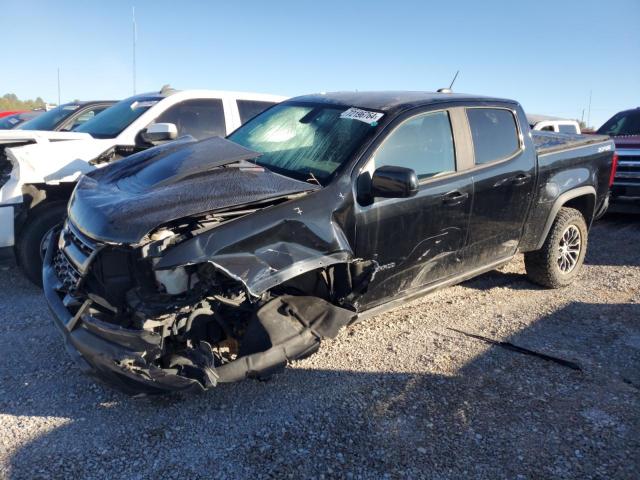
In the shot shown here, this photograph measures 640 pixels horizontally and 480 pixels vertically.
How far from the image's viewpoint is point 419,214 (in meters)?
3.74

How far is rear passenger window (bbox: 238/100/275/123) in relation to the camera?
262 inches

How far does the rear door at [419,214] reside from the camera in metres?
3.54

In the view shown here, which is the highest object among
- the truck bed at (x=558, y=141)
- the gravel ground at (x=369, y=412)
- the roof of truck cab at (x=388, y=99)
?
the roof of truck cab at (x=388, y=99)

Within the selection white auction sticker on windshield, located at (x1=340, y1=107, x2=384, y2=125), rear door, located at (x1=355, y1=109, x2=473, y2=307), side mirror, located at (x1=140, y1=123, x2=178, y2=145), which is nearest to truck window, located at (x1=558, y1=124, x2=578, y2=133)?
rear door, located at (x1=355, y1=109, x2=473, y2=307)

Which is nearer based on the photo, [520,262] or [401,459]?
[401,459]

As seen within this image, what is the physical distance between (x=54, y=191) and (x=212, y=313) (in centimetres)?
275

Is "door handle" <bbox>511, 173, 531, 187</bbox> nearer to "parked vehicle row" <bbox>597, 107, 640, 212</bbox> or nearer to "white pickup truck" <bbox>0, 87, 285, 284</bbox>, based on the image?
"white pickup truck" <bbox>0, 87, 285, 284</bbox>

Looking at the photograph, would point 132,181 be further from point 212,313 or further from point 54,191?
point 54,191

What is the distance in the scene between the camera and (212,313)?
10.00ft

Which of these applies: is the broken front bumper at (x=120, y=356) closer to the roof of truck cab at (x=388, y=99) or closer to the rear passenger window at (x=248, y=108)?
the roof of truck cab at (x=388, y=99)

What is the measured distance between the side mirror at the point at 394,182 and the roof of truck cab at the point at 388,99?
0.73m

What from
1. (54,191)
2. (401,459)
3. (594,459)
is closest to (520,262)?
(594,459)

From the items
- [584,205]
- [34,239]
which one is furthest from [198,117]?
[584,205]

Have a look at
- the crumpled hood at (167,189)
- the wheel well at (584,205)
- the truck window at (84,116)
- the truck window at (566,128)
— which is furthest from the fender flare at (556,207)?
the truck window at (566,128)
